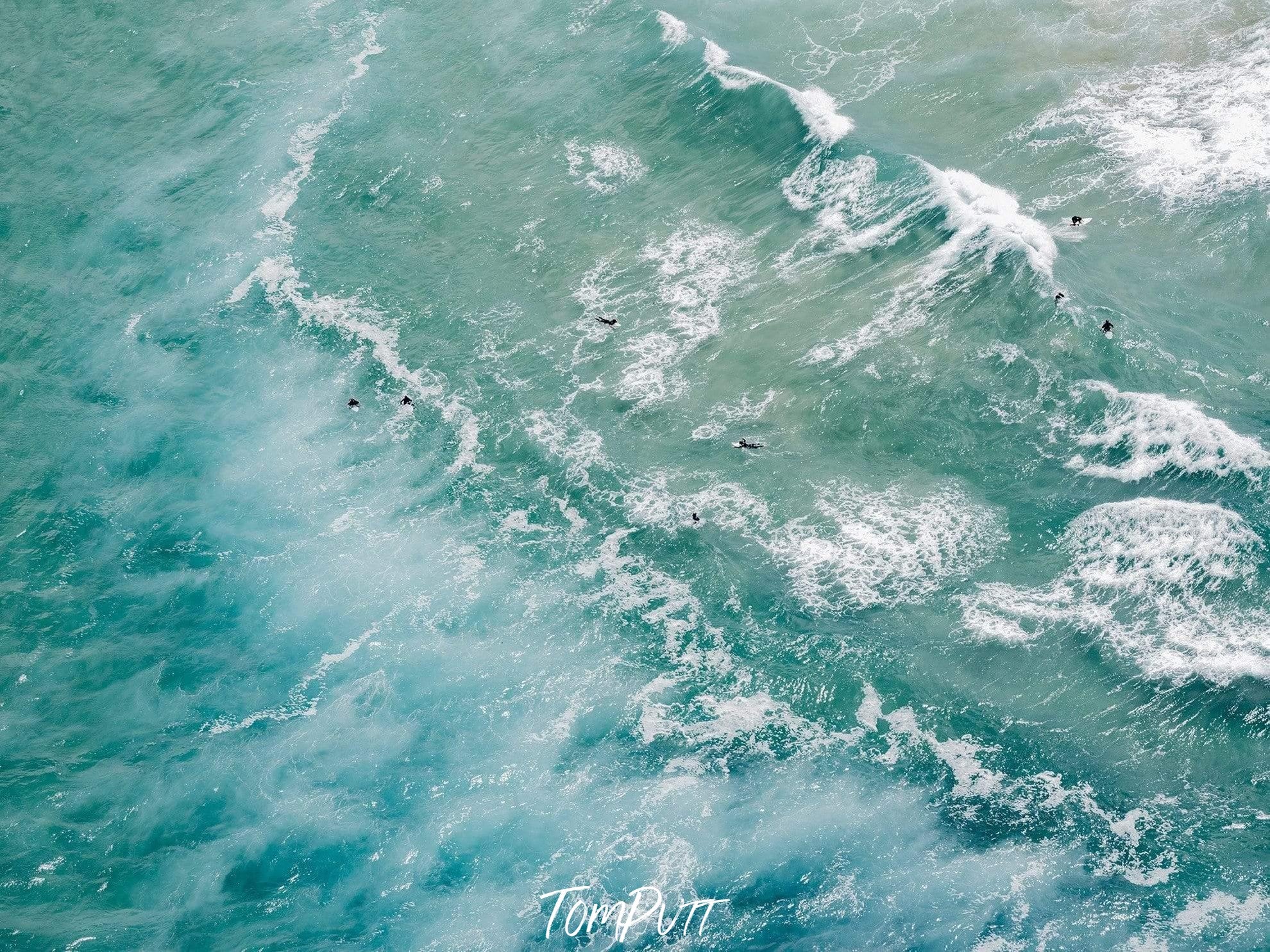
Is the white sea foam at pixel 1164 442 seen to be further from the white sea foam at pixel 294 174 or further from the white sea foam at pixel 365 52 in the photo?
the white sea foam at pixel 365 52

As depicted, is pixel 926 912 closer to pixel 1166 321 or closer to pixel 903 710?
pixel 903 710

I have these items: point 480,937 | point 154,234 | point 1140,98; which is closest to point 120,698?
point 480,937

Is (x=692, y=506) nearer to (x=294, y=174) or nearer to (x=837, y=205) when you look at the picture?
(x=837, y=205)

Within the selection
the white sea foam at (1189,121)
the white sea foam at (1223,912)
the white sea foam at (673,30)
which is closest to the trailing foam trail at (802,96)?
the white sea foam at (673,30)

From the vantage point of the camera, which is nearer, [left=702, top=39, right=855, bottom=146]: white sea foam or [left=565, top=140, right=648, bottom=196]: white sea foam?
[left=702, top=39, right=855, bottom=146]: white sea foam

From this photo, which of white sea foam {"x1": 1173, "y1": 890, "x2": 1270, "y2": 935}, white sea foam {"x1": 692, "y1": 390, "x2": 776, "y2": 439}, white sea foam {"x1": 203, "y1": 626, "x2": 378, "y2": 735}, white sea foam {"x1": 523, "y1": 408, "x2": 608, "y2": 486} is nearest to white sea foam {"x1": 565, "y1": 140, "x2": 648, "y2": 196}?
white sea foam {"x1": 523, "y1": 408, "x2": 608, "y2": 486}

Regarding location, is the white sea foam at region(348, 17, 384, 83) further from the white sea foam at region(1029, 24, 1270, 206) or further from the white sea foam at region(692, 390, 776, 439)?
the white sea foam at region(1029, 24, 1270, 206)

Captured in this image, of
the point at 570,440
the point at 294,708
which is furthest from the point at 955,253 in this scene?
the point at 294,708
